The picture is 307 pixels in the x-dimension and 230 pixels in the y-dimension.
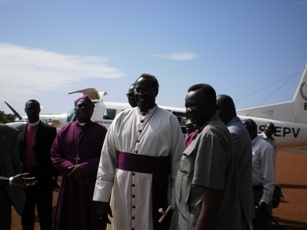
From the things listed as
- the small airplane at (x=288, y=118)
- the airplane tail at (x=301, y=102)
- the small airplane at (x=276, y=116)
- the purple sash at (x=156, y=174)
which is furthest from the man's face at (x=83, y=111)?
the airplane tail at (x=301, y=102)

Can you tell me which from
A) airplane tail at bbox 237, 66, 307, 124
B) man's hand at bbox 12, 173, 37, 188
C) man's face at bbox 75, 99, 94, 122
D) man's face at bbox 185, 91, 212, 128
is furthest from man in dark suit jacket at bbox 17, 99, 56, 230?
airplane tail at bbox 237, 66, 307, 124

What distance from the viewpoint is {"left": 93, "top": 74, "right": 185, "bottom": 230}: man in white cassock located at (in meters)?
3.39

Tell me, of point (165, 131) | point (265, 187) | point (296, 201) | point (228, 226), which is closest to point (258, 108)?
point (296, 201)

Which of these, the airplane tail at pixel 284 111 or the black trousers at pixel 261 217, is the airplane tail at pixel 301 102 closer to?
the airplane tail at pixel 284 111

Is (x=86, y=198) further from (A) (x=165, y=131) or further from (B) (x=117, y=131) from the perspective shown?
(A) (x=165, y=131)

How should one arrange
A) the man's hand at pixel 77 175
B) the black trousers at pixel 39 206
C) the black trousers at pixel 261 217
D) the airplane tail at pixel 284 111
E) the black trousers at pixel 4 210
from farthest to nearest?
the airplane tail at pixel 284 111 → the black trousers at pixel 39 206 → the black trousers at pixel 261 217 → the man's hand at pixel 77 175 → the black trousers at pixel 4 210

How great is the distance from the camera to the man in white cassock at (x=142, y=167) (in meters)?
3.39

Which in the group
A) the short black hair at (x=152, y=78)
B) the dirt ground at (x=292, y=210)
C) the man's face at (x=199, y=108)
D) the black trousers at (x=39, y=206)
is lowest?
the dirt ground at (x=292, y=210)

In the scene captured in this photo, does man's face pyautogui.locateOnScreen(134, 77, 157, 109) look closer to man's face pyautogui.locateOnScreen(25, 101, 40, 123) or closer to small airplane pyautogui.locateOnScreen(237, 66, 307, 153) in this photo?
man's face pyautogui.locateOnScreen(25, 101, 40, 123)

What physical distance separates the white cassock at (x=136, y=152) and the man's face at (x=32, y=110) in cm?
251

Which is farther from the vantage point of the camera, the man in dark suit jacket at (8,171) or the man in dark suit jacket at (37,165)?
the man in dark suit jacket at (37,165)

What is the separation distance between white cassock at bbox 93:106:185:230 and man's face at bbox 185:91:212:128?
3.21 ft

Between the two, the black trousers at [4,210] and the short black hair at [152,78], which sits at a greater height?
the short black hair at [152,78]

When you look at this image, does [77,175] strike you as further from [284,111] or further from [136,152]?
[284,111]
